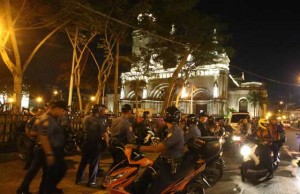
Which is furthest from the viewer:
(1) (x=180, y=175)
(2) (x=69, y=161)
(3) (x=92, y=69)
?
(3) (x=92, y=69)

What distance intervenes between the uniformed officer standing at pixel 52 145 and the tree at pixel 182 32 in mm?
18286

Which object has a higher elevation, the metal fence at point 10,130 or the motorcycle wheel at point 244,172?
the metal fence at point 10,130

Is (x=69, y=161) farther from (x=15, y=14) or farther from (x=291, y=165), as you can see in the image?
(x=15, y=14)

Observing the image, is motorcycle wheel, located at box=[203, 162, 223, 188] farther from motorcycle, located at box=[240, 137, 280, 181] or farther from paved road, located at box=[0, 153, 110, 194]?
paved road, located at box=[0, 153, 110, 194]

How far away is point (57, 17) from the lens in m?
18.9

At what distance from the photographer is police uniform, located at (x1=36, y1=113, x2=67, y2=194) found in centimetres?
599

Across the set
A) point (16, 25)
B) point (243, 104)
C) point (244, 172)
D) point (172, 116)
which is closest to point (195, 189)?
point (172, 116)

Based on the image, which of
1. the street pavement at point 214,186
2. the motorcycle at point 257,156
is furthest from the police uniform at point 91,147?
the motorcycle at point 257,156

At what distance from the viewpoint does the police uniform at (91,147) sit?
8195 mm

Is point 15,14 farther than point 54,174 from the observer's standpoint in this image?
Yes

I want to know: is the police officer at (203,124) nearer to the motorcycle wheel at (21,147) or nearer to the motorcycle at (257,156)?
the motorcycle at (257,156)

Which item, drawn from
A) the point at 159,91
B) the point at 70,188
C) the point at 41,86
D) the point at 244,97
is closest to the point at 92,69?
the point at 41,86

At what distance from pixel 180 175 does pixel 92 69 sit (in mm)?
48802

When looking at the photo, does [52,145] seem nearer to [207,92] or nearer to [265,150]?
[265,150]
